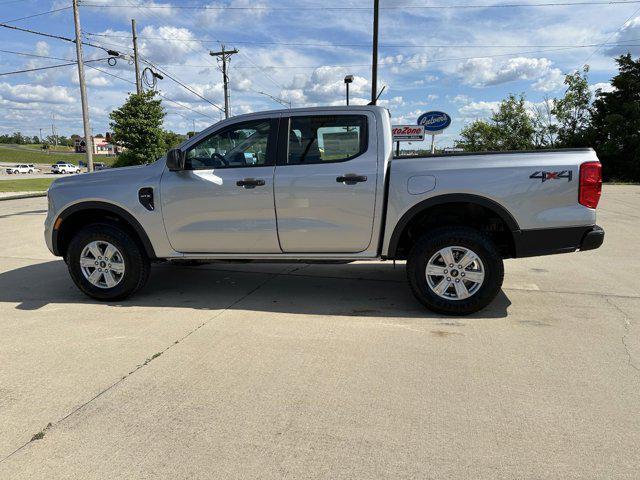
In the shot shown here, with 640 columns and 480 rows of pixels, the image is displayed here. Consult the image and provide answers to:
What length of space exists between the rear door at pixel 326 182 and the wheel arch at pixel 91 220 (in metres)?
1.52

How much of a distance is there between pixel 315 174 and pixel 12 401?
2.98m

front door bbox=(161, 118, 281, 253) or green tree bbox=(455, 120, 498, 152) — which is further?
green tree bbox=(455, 120, 498, 152)

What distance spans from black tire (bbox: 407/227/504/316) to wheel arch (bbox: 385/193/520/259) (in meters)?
0.19

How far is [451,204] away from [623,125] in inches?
1640

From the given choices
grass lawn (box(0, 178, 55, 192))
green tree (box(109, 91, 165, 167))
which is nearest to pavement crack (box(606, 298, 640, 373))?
green tree (box(109, 91, 165, 167))

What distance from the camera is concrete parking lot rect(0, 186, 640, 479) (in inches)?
92.5

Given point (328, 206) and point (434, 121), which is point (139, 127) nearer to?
point (434, 121)

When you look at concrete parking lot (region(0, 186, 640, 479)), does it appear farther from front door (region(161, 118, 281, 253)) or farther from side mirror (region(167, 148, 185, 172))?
side mirror (region(167, 148, 185, 172))

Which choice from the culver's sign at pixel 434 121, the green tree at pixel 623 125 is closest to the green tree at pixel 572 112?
the green tree at pixel 623 125

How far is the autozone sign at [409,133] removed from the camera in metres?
19.1

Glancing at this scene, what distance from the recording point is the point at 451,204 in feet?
14.5

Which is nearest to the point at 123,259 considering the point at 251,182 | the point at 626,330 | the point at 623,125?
the point at 251,182

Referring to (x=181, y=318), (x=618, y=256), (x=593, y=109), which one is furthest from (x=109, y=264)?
(x=593, y=109)

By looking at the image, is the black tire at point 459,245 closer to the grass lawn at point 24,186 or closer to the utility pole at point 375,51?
the utility pole at point 375,51
